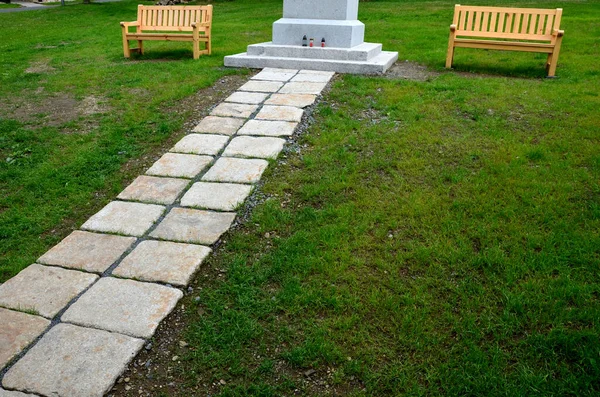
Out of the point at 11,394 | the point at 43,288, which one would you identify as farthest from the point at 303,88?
the point at 11,394

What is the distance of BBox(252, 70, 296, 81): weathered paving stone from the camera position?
7254 mm

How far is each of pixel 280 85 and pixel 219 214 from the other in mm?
3546

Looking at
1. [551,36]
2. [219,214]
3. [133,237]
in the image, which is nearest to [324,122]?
[219,214]

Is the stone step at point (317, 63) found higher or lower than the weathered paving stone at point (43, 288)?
higher

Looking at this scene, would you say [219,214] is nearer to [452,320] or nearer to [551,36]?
[452,320]

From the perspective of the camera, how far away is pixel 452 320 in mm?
2734

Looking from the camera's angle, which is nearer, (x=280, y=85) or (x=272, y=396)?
(x=272, y=396)

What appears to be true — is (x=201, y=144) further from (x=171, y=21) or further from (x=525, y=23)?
(x=525, y=23)

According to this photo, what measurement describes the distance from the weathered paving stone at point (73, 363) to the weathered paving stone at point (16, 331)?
7 centimetres

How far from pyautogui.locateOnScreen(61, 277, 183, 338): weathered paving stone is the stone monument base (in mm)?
5428

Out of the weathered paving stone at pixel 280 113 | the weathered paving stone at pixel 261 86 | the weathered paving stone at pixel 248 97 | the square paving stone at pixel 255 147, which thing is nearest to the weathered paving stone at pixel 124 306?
the square paving stone at pixel 255 147

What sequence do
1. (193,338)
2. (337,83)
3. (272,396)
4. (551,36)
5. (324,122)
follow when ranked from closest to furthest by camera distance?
(272,396) → (193,338) → (324,122) → (337,83) → (551,36)

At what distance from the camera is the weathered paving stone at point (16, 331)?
2.48 m

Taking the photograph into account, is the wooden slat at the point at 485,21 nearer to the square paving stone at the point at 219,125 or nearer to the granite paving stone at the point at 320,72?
the granite paving stone at the point at 320,72
